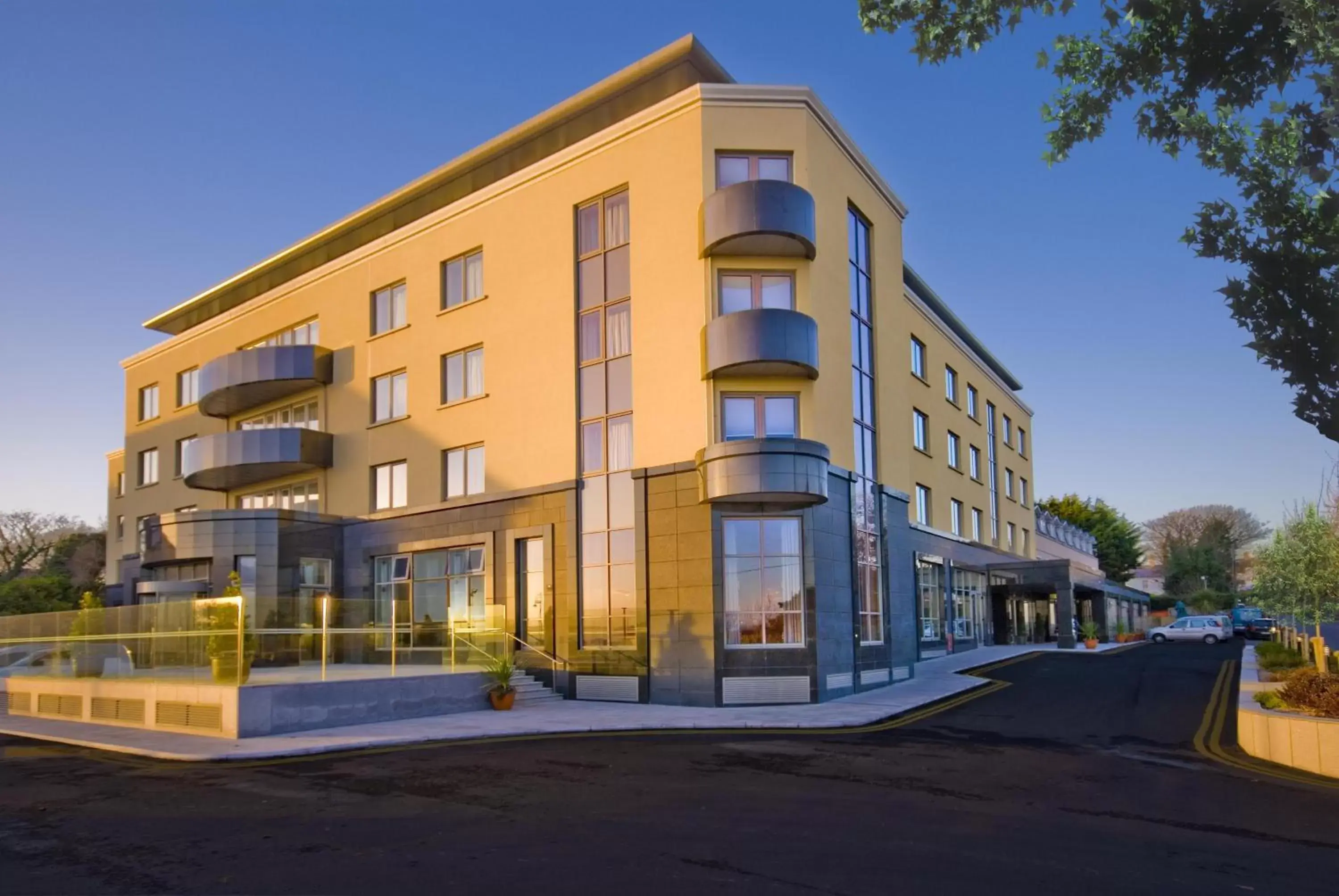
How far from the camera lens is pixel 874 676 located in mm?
27156

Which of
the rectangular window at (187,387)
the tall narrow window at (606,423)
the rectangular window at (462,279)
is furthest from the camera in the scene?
the rectangular window at (187,387)

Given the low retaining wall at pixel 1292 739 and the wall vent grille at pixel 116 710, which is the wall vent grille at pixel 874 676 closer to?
the low retaining wall at pixel 1292 739

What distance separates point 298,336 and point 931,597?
2430 cm

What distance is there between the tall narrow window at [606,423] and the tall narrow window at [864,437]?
5.98m

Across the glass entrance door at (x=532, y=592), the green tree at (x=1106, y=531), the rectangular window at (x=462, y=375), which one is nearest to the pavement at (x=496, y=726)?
the glass entrance door at (x=532, y=592)

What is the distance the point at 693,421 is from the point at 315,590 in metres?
14.9

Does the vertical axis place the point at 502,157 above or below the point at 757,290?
above

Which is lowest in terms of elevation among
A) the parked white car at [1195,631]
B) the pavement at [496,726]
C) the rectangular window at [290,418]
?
the parked white car at [1195,631]

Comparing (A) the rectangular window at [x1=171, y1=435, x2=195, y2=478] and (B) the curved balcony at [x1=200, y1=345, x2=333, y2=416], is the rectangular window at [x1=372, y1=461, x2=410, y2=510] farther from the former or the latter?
(A) the rectangular window at [x1=171, y1=435, x2=195, y2=478]

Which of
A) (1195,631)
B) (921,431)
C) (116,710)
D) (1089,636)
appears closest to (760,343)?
(921,431)

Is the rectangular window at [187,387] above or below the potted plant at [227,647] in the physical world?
above

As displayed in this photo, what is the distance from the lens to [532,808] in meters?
11.3

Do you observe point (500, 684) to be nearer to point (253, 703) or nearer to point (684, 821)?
point (253, 703)

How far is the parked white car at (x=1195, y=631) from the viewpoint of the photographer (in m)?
51.2
